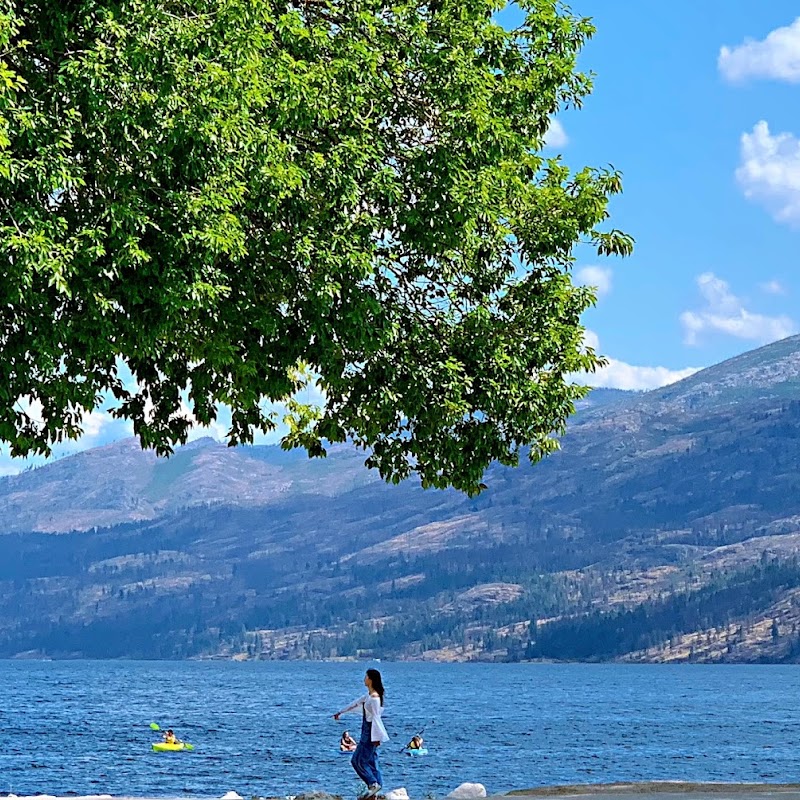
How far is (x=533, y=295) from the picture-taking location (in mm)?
22672

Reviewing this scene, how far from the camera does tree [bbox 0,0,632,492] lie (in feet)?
59.5

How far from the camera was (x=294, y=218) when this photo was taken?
782 inches

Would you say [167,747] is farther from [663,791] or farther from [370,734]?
[663,791]

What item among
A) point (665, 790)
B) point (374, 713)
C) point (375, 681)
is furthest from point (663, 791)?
point (375, 681)

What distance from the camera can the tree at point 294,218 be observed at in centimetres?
1814

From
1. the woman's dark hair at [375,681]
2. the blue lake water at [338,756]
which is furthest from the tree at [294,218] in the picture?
the blue lake water at [338,756]

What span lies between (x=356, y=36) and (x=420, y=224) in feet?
11.2

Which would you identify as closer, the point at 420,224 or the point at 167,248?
the point at 167,248

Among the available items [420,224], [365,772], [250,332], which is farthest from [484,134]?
[365,772]

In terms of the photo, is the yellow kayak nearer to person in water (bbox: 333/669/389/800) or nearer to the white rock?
the white rock

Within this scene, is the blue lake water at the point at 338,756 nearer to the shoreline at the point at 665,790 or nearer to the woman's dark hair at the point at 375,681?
the woman's dark hair at the point at 375,681

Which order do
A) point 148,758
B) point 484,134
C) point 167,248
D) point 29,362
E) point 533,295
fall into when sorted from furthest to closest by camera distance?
1. point 148,758
2. point 533,295
3. point 484,134
4. point 29,362
5. point 167,248

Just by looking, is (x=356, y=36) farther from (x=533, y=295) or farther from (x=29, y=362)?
(x=29, y=362)

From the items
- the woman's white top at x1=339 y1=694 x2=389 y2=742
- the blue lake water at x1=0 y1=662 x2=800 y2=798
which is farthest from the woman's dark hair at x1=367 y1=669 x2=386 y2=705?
the blue lake water at x1=0 y1=662 x2=800 y2=798
